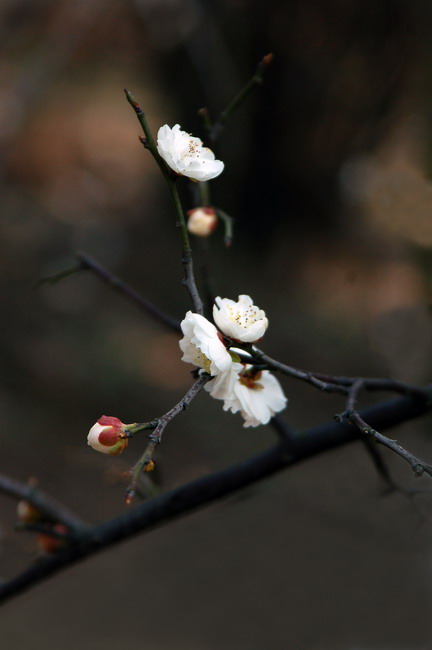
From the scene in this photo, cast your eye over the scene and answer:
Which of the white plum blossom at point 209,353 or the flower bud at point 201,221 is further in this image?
the flower bud at point 201,221

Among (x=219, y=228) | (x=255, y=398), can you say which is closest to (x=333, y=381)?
(x=255, y=398)

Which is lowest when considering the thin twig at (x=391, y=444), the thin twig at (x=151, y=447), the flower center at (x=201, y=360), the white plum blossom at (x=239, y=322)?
the thin twig at (x=151, y=447)

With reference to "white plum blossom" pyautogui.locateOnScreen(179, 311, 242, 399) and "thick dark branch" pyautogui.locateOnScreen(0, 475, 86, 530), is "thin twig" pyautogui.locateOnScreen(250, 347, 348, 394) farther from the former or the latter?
"thick dark branch" pyautogui.locateOnScreen(0, 475, 86, 530)

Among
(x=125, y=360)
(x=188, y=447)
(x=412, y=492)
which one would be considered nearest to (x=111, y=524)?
(x=412, y=492)

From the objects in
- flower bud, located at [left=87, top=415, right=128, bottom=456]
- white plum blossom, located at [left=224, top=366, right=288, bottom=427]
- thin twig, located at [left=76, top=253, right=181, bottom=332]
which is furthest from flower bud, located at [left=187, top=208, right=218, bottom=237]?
flower bud, located at [left=87, top=415, right=128, bottom=456]

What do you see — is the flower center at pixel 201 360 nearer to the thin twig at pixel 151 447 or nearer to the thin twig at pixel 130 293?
the thin twig at pixel 151 447

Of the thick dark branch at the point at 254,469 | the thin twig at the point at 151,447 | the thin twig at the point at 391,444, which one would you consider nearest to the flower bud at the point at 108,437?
the thin twig at the point at 151,447

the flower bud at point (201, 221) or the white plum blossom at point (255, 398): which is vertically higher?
the flower bud at point (201, 221)
